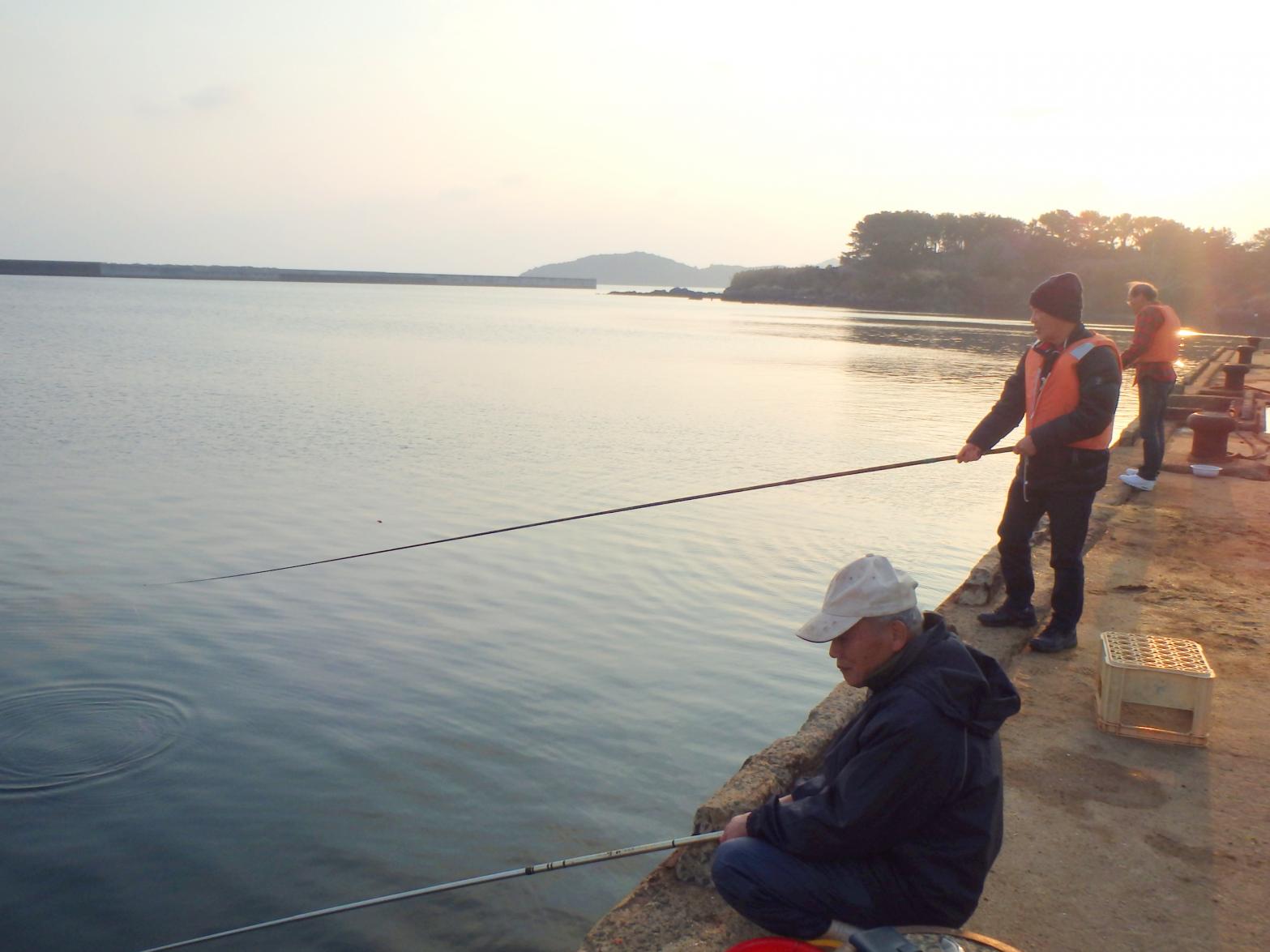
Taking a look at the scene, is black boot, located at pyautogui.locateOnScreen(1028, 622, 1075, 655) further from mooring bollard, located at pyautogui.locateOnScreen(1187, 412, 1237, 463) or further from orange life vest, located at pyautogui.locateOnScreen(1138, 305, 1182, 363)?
mooring bollard, located at pyautogui.locateOnScreen(1187, 412, 1237, 463)

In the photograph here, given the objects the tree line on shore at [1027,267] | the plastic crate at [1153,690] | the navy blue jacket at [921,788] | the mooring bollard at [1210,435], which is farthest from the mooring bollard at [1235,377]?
the tree line on shore at [1027,267]

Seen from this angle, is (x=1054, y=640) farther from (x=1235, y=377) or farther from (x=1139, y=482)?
(x=1235, y=377)

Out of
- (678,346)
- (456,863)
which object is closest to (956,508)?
(456,863)

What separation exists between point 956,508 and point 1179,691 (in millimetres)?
7862

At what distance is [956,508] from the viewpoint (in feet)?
39.9

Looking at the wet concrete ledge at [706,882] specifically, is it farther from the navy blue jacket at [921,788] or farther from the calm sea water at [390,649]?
the calm sea water at [390,649]

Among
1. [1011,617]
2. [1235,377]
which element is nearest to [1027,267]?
[1235,377]

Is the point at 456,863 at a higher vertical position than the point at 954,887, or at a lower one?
lower

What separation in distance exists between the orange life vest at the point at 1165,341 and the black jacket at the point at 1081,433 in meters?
4.90

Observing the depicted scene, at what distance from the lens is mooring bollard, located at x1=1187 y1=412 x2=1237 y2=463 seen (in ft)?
37.7

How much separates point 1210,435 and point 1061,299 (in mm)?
7718

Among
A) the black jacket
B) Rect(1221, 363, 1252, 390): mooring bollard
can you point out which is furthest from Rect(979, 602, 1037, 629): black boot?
Rect(1221, 363, 1252, 390): mooring bollard

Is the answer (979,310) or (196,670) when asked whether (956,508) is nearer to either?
(196,670)

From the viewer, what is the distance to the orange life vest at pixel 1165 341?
31.9 feet
